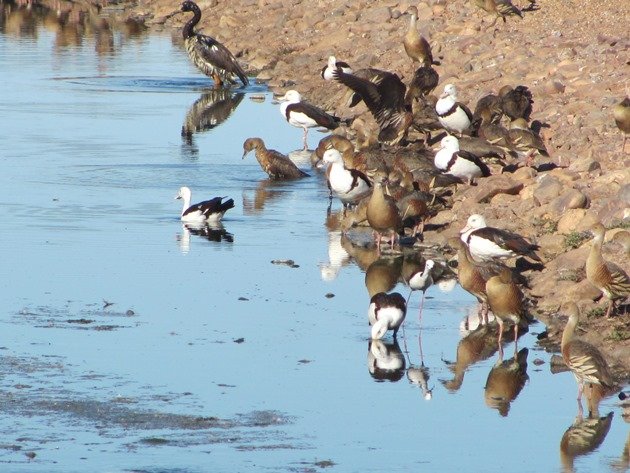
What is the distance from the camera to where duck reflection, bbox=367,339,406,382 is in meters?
11.6

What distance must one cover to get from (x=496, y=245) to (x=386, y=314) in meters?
2.34

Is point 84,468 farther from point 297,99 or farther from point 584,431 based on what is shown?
point 297,99

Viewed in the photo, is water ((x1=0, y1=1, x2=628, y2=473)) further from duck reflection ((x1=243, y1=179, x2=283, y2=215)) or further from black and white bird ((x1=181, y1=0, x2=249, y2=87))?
black and white bird ((x1=181, y1=0, x2=249, y2=87))

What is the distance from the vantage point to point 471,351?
1239cm

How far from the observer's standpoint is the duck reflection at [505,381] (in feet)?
36.2

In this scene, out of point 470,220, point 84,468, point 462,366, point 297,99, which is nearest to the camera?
point 84,468

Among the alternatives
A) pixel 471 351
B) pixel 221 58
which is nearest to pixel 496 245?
pixel 471 351

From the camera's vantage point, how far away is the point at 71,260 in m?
15.2

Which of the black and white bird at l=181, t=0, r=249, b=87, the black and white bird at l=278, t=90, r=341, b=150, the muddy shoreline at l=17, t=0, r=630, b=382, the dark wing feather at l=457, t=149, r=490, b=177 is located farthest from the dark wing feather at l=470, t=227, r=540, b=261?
the black and white bird at l=181, t=0, r=249, b=87

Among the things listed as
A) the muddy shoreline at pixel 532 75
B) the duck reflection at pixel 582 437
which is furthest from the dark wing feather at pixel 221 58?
the duck reflection at pixel 582 437

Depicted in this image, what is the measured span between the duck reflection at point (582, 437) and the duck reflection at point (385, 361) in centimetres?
167

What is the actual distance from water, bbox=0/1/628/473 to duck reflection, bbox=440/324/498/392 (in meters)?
0.04

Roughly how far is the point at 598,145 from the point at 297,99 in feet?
22.4

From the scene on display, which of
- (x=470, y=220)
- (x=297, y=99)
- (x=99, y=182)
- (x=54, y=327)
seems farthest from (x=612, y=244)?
(x=297, y=99)
